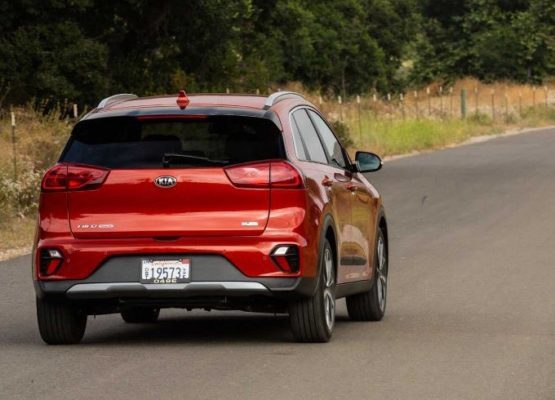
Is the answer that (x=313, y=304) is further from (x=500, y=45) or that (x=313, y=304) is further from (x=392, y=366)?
(x=500, y=45)

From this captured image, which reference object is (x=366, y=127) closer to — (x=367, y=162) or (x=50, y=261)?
(x=367, y=162)

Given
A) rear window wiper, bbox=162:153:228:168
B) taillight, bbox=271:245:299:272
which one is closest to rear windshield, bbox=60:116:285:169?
rear window wiper, bbox=162:153:228:168

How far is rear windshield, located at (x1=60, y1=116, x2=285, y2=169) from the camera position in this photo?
10.9m

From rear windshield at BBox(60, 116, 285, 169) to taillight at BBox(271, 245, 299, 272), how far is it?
57 cm

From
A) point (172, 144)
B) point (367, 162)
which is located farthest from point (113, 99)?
point (367, 162)

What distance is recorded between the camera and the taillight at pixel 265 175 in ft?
35.3

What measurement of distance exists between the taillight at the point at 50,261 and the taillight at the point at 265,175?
1.14m

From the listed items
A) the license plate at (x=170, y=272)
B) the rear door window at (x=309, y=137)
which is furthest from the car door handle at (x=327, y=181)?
the license plate at (x=170, y=272)

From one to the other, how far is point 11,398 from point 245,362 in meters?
1.73

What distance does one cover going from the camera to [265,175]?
10.8 m

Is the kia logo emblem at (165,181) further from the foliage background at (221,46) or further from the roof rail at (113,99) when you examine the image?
the foliage background at (221,46)

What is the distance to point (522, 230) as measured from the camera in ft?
68.9

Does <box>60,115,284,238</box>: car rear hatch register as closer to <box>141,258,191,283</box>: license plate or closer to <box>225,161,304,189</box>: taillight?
<box>225,161,304,189</box>: taillight

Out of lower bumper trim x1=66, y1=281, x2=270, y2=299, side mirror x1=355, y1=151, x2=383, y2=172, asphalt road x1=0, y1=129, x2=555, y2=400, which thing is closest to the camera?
asphalt road x1=0, y1=129, x2=555, y2=400
